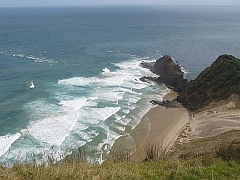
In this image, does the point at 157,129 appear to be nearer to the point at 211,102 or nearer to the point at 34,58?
the point at 211,102

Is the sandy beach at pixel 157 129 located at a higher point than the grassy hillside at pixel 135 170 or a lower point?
lower

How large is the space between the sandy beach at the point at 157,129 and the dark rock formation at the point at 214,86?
2.80m

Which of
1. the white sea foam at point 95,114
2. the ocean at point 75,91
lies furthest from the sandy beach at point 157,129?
the white sea foam at point 95,114

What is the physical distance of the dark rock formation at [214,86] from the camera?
3750 centimetres

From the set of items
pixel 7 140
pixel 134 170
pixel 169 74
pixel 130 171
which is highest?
pixel 130 171

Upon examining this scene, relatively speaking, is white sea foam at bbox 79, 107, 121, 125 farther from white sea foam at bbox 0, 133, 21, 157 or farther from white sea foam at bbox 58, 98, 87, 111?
white sea foam at bbox 0, 133, 21, 157

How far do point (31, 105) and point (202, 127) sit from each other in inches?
971

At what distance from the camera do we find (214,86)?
3912cm

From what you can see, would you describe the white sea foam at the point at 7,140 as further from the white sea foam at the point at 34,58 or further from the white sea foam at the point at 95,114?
the white sea foam at the point at 34,58

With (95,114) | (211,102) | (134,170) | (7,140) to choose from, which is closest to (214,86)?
(211,102)

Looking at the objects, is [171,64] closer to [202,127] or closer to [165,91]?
[165,91]

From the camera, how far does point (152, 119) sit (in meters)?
35.9

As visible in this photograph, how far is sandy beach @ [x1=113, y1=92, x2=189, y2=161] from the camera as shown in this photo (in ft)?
94.6

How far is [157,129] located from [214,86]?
41.8ft
